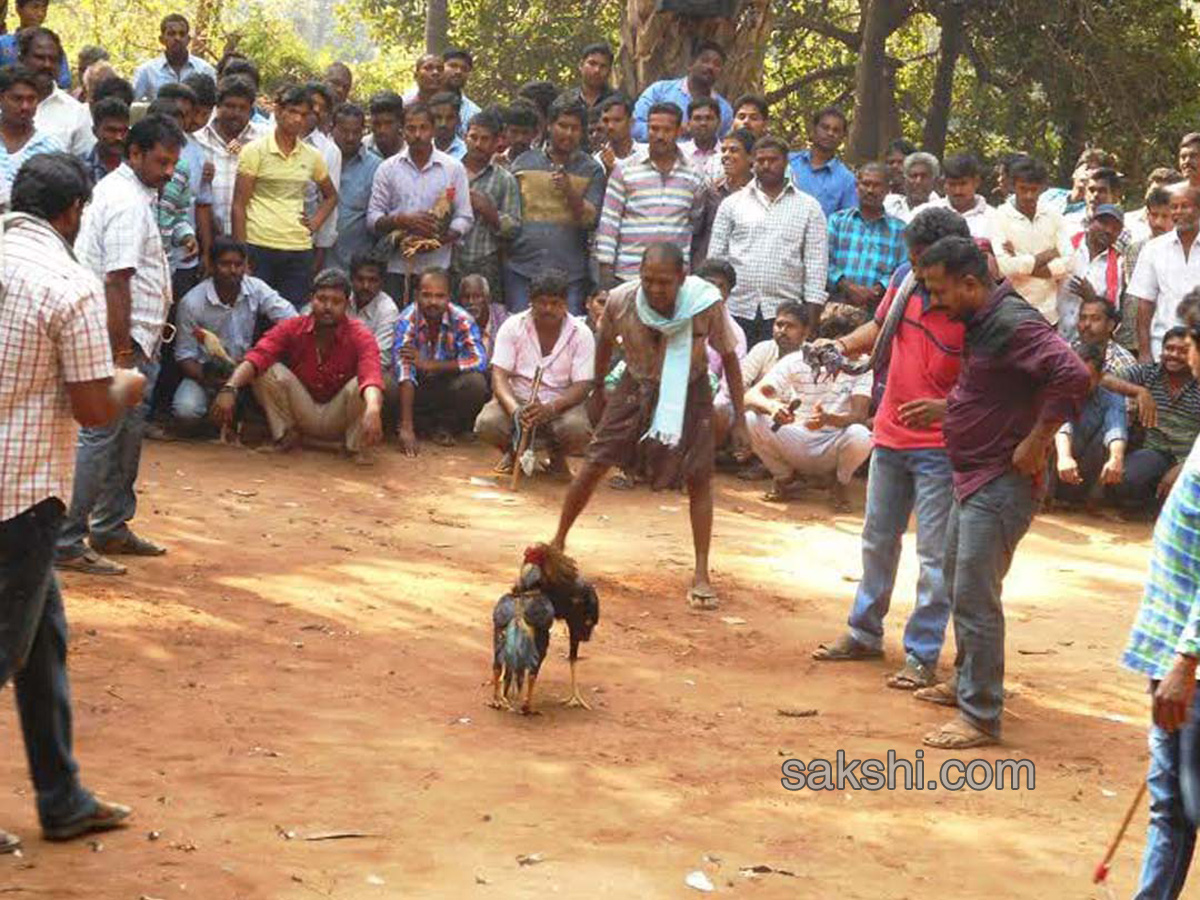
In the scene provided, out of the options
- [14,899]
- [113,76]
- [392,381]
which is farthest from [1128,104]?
[14,899]

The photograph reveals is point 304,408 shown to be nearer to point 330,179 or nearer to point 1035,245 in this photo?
point 330,179

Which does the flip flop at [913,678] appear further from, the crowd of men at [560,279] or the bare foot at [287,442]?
the bare foot at [287,442]

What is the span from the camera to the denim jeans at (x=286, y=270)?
1256 centimetres

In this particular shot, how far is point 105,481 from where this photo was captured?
9078 millimetres

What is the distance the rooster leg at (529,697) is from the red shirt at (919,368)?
6.61 feet

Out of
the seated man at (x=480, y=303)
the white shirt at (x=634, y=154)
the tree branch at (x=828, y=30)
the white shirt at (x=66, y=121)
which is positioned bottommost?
the seated man at (x=480, y=303)

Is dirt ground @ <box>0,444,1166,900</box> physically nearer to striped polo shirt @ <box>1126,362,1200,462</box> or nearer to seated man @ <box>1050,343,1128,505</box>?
seated man @ <box>1050,343,1128,505</box>

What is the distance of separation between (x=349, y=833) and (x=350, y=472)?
6394 mm

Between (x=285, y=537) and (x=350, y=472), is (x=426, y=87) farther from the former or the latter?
(x=285, y=537)

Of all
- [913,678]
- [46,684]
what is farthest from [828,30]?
[46,684]

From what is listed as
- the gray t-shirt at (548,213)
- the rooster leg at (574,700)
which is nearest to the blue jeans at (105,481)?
the rooster leg at (574,700)

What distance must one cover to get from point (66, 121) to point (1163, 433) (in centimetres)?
775

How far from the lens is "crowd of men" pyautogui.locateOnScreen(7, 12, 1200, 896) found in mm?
9195

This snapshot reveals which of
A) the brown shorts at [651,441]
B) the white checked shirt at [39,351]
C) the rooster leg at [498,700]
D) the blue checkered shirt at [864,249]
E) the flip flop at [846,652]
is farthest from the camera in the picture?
the blue checkered shirt at [864,249]
